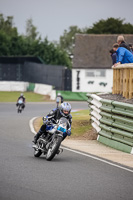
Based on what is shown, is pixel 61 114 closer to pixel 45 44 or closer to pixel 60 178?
pixel 60 178

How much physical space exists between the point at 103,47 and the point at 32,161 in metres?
56.0

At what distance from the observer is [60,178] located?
986 cm

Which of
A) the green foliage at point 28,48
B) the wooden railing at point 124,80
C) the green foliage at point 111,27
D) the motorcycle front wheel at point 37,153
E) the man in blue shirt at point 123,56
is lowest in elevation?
the motorcycle front wheel at point 37,153

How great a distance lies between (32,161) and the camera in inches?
474

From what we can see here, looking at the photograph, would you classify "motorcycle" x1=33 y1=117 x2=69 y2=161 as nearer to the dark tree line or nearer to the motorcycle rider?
the motorcycle rider

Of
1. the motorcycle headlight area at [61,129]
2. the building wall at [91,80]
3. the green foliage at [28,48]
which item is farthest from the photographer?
the green foliage at [28,48]

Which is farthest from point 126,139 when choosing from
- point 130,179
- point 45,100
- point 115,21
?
point 115,21

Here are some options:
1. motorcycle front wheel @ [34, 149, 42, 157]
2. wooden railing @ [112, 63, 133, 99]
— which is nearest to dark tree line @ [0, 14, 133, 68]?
wooden railing @ [112, 63, 133, 99]

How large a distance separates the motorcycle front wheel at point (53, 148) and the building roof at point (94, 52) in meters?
54.7

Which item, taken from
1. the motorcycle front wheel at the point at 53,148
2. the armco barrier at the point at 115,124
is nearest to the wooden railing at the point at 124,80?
the armco barrier at the point at 115,124

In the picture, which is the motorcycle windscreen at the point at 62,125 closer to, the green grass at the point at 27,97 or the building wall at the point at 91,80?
the green grass at the point at 27,97

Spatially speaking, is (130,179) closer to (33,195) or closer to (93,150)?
(33,195)

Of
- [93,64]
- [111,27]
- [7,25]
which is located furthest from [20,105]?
[7,25]

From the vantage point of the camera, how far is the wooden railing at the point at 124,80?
15.7 meters
